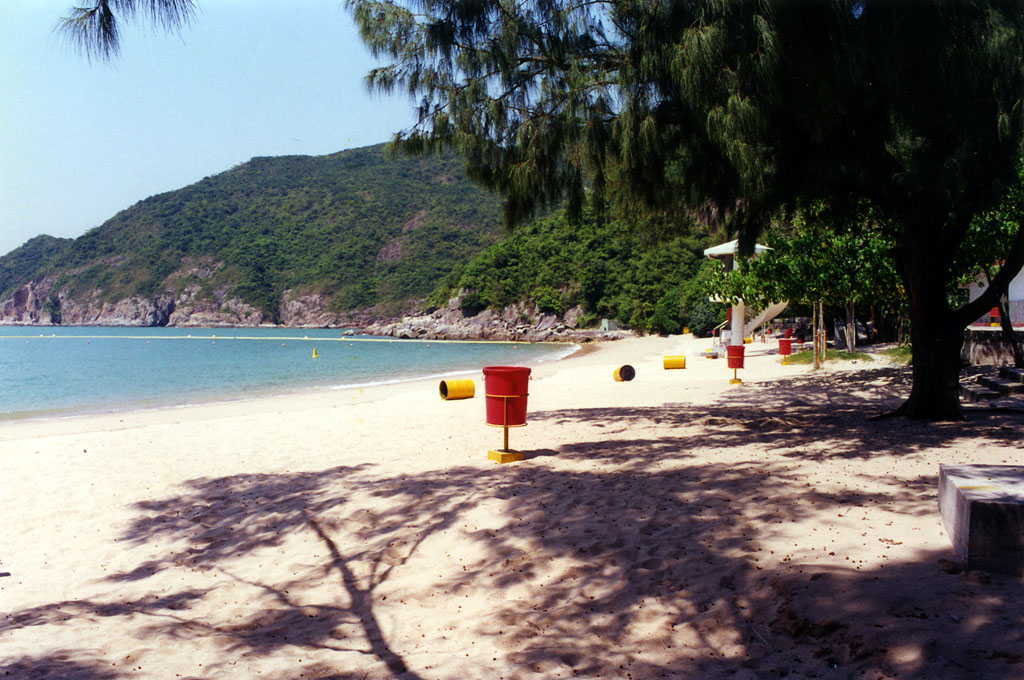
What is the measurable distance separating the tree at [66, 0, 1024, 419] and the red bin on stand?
7.75 ft

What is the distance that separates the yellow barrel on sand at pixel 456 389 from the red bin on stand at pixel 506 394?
7329mm

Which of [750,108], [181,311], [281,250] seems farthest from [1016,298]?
[181,311]

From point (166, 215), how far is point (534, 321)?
81050 millimetres

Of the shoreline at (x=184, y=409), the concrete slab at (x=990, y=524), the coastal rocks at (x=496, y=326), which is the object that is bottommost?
the shoreline at (x=184, y=409)

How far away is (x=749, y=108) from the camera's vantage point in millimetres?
6258

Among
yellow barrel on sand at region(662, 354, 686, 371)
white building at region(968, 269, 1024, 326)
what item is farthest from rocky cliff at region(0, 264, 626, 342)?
yellow barrel on sand at region(662, 354, 686, 371)

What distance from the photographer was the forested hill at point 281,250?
354 ft

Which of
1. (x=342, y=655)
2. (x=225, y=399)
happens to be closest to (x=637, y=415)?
(x=342, y=655)

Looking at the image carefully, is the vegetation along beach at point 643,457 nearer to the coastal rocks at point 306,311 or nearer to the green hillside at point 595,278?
the green hillside at point 595,278

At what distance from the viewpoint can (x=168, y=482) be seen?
725 cm

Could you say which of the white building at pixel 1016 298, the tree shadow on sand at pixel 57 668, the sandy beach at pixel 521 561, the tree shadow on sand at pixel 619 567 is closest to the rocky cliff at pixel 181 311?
the white building at pixel 1016 298

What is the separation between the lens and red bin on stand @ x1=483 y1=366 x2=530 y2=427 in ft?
23.0

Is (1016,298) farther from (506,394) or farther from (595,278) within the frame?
(595,278)

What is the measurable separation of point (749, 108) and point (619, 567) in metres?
4.17
